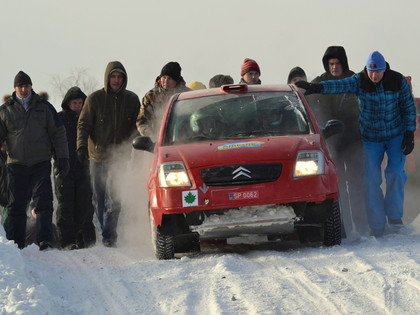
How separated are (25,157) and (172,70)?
2459mm

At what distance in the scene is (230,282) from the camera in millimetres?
6477

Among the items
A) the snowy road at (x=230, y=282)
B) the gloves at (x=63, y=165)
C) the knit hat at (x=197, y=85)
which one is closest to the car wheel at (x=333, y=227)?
the snowy road at (x=230, y=282)

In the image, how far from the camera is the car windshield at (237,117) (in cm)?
862

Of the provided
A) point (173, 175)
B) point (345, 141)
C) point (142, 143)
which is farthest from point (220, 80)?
point (173, 175)

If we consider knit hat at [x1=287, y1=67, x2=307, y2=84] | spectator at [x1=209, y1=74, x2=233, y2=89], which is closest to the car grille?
knit hat at [x1=287, y1=67, x2=307, y2=84]

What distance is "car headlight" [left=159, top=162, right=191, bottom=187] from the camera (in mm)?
7875

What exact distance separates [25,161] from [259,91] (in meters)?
2.81

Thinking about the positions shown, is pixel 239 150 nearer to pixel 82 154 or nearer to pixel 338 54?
pixel 82 154

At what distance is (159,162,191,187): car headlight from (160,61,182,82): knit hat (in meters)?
3.58

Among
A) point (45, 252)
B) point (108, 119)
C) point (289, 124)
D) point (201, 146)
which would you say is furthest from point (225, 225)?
point (108, 119)

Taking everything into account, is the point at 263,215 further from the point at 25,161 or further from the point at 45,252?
the point at 25,161

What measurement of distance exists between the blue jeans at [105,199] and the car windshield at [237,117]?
Answer: 200 centimetres

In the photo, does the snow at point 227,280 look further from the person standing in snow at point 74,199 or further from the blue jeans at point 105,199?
the person standing in snow at point 74,199

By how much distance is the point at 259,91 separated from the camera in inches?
364
